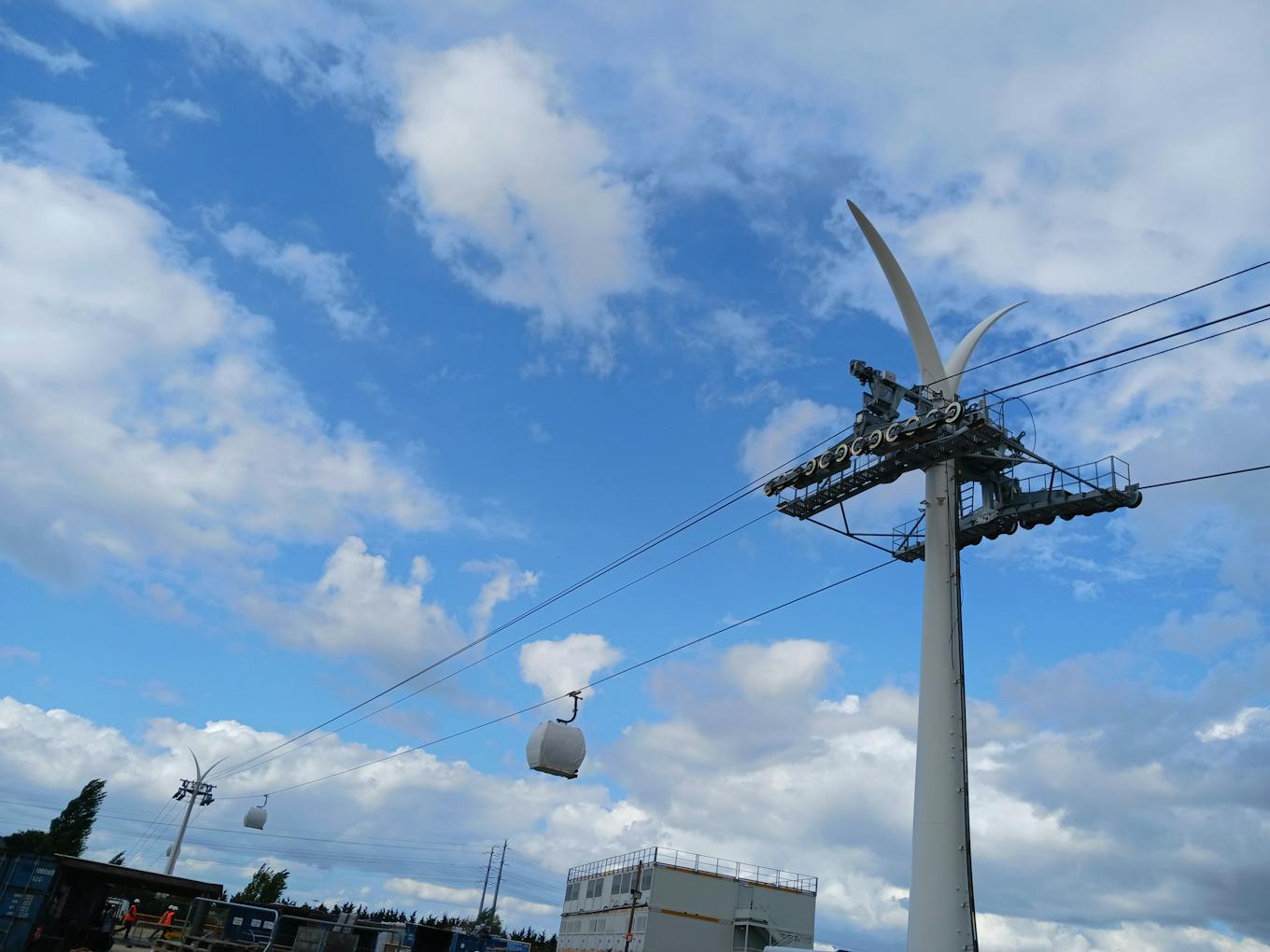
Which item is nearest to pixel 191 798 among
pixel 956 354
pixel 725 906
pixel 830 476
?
pixel 725 906

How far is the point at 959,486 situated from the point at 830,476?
4.69 m

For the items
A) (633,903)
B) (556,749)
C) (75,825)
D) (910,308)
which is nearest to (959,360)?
(910,308)

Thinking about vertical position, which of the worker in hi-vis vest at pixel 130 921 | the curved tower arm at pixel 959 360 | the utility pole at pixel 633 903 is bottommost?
the worker in hi-vis vest at pixel 130 921

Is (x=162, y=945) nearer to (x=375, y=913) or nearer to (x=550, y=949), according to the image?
(x=375, y=913)

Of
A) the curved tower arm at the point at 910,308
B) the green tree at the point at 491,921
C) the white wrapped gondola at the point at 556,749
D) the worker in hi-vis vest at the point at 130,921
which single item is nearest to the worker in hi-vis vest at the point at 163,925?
the worker in hi-vis vest at the point at 130,921

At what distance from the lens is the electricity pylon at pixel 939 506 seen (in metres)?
28.6

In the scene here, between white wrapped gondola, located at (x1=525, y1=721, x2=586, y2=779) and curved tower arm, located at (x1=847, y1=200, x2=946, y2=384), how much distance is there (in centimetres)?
1923

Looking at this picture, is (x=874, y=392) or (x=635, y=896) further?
(x=635, y=896)

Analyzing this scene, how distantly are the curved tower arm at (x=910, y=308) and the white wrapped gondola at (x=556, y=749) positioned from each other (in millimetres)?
19225

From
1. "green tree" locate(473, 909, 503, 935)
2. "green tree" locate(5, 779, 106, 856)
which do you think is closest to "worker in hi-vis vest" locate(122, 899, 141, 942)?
"green tree" locate(5, 779, 106, 856)

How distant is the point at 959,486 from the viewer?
34.6m

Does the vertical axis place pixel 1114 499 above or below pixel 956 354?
below

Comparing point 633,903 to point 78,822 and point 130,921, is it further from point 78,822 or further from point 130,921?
point 78,822

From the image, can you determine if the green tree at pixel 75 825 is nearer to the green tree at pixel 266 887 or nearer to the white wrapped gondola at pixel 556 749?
the green tree at pixel 266 887
